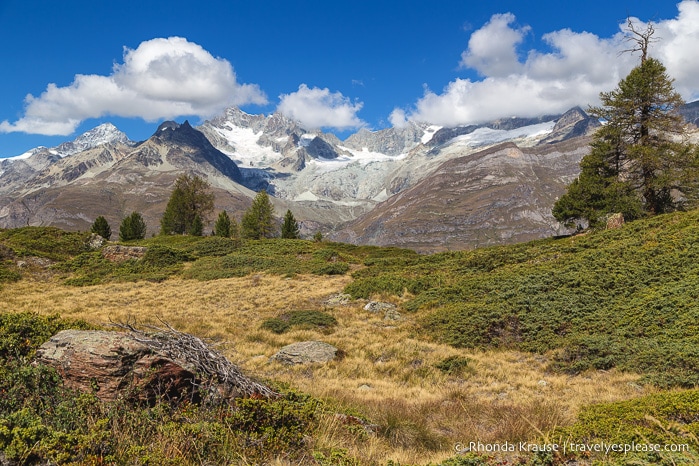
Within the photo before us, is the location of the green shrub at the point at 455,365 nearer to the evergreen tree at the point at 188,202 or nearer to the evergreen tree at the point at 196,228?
the evergreen tree at the point at 196,228

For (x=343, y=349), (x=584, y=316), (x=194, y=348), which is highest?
(x=194, y=348)

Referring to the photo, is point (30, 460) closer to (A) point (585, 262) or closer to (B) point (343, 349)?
(B) point (343, 349)

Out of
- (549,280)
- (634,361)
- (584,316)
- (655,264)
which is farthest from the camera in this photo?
(549,280)

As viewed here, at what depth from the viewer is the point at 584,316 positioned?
14102mm

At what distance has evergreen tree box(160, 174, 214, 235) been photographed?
7412cm

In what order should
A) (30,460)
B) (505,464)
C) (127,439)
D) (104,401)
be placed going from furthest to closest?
(104,401)
(505,464)
(127,439)
(30,460)

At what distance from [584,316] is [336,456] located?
1270cm

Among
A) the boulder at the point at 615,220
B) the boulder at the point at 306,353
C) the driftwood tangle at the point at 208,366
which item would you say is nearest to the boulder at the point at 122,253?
the boulder at the point at 306,353

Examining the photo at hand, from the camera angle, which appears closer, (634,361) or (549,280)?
(634,361)

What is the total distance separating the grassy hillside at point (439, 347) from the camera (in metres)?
5.15

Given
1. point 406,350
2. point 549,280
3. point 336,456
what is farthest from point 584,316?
point 336,456

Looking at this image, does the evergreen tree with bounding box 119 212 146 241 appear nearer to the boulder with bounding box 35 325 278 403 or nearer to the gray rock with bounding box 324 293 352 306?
the gray rock with bounding box 324 293 352 306

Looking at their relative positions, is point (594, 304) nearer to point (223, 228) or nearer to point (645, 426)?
point (645, 426)

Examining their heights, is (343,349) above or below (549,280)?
below
